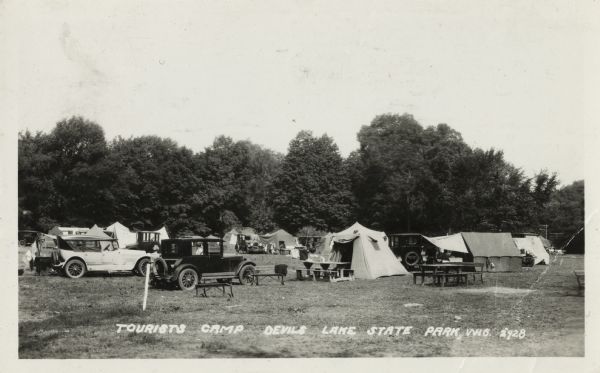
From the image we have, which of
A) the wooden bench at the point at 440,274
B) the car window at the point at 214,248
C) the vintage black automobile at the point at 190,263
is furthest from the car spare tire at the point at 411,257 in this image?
the car window at the point at 214,248

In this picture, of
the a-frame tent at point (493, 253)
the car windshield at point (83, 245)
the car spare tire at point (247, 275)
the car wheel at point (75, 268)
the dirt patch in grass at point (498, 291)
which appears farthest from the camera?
the a-frame tent at point (493, 253)

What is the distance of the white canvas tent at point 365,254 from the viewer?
2102 cm

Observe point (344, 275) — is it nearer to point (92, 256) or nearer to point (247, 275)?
point (247, 275)

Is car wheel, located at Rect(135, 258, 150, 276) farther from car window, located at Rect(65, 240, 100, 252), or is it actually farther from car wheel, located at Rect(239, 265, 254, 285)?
car wheel, located at Rect(239, 265, 254, 285)

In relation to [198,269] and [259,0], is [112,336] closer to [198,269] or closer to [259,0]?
[259,0]

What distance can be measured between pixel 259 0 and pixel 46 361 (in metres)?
7.11

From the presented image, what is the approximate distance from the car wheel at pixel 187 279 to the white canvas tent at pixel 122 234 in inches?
792

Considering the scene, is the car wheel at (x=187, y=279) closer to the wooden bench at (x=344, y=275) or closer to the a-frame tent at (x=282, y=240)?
the wooden bench at (x=344, y=275)

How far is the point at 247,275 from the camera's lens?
58.7 feet

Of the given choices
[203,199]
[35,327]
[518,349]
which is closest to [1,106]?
[35,327]

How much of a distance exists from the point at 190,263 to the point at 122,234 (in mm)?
21342

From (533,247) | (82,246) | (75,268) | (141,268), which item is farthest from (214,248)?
(533,247)

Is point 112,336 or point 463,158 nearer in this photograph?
point 112,336

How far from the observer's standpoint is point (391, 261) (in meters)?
22.1
